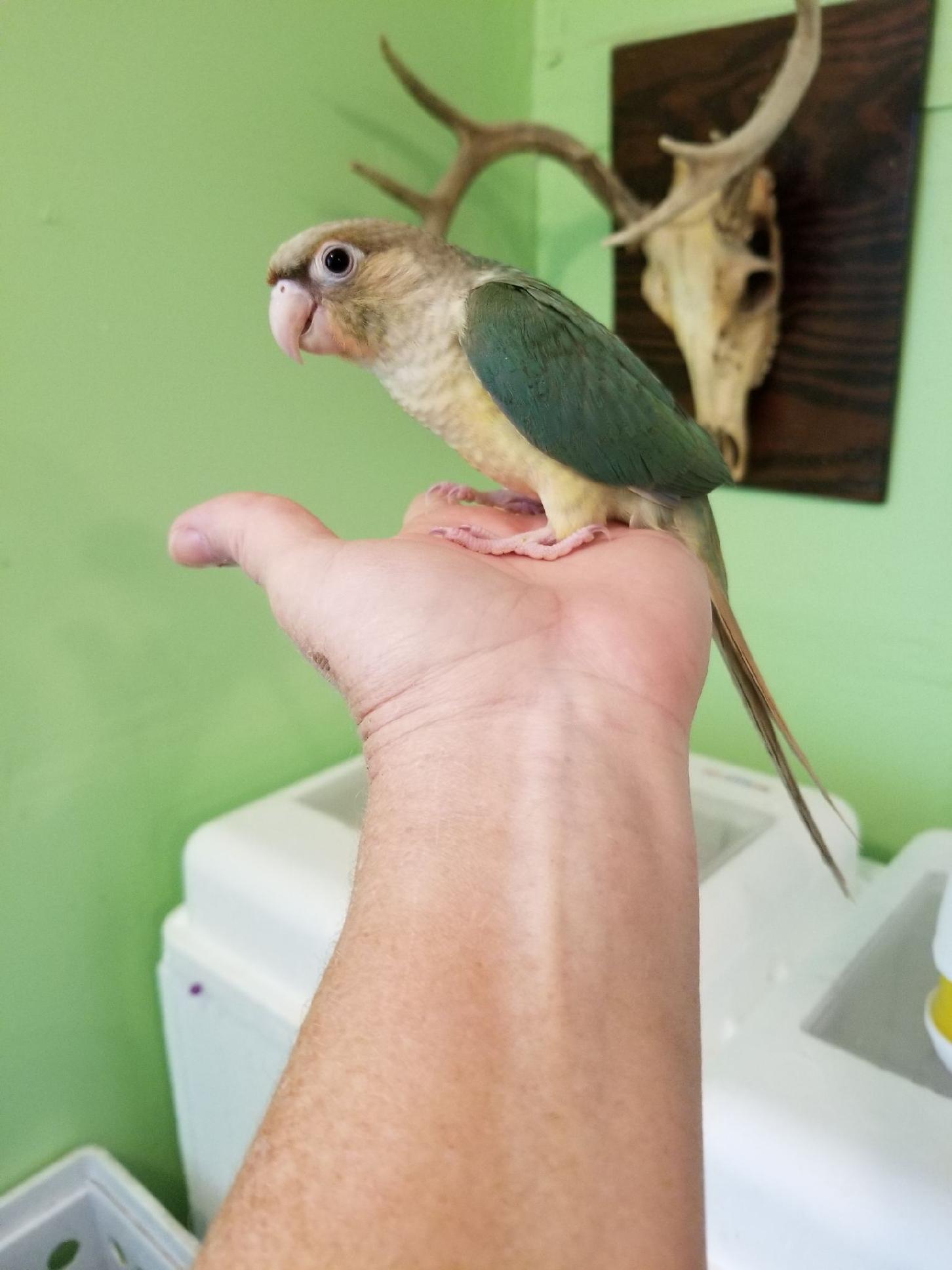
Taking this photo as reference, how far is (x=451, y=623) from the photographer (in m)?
0.60

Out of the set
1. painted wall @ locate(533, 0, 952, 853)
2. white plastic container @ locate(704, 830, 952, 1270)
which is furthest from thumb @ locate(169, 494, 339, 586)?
painted wall @ locate(533, 0, 952, 853)

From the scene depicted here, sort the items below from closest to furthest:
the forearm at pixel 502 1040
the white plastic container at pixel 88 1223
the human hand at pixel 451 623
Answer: the forearm at pixel 502 1040, the human hand at pixel 451 623, the white plastic container at pixel 88 1223

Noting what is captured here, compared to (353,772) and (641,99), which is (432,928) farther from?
(641,99)

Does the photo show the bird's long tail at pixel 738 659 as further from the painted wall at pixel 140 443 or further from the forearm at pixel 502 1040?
the painted wall at pixel 140 443

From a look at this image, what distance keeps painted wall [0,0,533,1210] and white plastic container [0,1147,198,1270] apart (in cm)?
4

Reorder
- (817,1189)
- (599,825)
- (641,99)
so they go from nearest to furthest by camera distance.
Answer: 1. (599,825)
2. (817,1189)
3. (641,99)

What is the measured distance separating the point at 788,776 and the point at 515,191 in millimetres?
1130

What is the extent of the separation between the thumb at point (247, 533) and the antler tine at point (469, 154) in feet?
2.05

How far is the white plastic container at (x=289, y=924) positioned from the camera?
90cm

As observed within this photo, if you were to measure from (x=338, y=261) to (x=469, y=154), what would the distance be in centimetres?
51

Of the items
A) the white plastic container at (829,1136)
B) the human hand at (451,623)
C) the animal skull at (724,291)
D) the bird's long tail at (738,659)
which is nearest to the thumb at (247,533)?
the human hand at (451,623)

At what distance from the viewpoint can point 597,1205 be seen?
0.35m

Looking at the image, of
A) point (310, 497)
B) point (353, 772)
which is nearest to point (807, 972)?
→ point (353, 772)

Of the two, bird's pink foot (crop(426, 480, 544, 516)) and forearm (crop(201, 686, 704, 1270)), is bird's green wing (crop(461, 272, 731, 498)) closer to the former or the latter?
bird's pink foot (crop(426, 480, 544, 516))
